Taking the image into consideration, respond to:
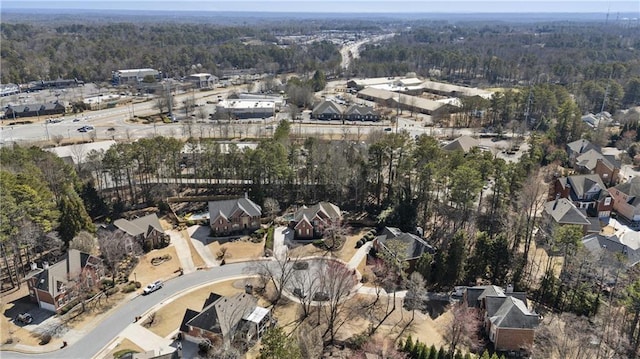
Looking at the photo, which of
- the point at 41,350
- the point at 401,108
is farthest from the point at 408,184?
the point at 401,108

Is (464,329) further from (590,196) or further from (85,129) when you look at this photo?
(85,129)

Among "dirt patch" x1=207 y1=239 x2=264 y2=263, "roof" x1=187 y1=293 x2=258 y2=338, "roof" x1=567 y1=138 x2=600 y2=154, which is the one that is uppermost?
"roof" x1=567 y1=138 x2=600 y2=154

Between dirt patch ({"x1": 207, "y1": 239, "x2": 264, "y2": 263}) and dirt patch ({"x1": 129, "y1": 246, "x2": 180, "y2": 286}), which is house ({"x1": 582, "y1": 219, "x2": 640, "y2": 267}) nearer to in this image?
dirt patch ({"x1": 207, "y1": 239, "x2": 264, "y2": 263})

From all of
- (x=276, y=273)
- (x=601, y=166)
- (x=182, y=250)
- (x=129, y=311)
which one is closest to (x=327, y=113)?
(x=601, y=166)

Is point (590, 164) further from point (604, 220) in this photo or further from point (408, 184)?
point (408, 184)

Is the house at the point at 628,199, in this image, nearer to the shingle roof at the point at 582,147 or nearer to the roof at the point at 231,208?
the shingle roof at the point at 582,147

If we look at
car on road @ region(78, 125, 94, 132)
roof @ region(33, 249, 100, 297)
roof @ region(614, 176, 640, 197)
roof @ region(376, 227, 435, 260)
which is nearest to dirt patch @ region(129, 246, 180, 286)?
roof @ region(33, 249, 100, 297)

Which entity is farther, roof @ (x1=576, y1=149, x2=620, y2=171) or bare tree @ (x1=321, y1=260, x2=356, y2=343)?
roof @ (x1=576, y1=149, x2=620, y2=171)

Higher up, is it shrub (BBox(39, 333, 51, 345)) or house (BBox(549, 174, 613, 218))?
house (BBox(549, 174, 613, 218))
